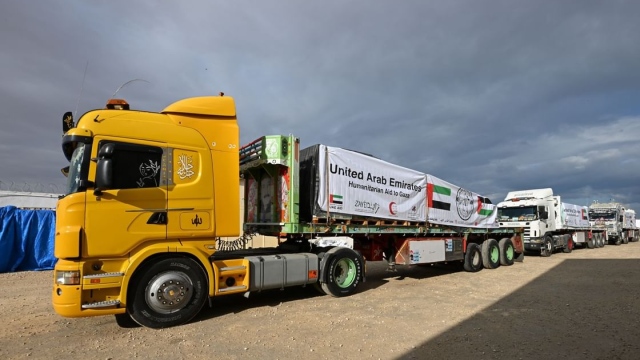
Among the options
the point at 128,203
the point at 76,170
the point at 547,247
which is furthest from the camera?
the point at 547,247

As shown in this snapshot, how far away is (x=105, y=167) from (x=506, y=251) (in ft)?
45.9

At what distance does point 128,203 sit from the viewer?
582 cm

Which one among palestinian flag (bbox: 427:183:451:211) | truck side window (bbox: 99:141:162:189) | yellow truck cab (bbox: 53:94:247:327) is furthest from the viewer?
palestinian flag (bbox: 427:183:451:211)

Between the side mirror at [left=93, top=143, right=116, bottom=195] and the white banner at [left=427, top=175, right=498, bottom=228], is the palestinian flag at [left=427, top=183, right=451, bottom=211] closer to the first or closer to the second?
the white banner at [left=427, top=175, right=498, bottom=228]

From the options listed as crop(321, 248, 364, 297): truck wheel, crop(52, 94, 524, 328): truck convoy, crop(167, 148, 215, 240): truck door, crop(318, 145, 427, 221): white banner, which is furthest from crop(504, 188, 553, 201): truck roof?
crop(167, 148, 215, 240): truck door

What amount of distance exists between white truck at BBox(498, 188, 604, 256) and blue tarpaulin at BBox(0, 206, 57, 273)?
18522mm

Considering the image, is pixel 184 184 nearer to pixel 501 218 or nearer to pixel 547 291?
pixel 547 291

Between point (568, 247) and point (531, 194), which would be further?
point (568, 247)

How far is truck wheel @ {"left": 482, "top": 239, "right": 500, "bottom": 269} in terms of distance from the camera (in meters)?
13.5

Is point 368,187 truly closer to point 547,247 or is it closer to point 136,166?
point 136,166

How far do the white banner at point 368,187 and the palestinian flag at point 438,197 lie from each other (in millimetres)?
281

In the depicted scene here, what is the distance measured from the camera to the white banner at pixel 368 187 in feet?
27.5

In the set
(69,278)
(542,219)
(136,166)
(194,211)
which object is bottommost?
(69,278)

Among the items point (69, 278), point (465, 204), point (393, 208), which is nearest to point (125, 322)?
point (69, 278)
